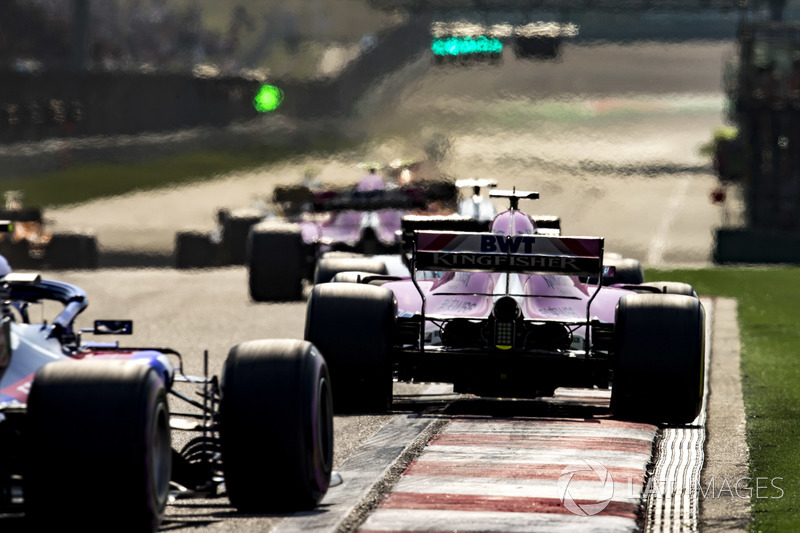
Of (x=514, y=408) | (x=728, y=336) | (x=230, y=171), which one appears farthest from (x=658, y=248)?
(x=514, y=408)

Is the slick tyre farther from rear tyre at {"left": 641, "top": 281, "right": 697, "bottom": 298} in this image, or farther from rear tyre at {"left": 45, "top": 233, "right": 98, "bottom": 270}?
rear tyre at {"left": 641, "top": 281, "right": 697, "bottom": 298}

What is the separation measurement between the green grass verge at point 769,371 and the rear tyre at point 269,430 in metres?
2.28

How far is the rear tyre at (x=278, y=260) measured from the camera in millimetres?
19906

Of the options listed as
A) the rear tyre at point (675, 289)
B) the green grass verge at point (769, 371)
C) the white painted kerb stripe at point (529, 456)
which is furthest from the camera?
the rear tyre at point (675, 289)

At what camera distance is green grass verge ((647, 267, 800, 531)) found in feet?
27.6

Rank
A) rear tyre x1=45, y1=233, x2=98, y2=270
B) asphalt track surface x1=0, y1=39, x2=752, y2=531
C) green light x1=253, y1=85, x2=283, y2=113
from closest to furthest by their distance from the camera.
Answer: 1. rear tyre x1=45, y1=233, x2=98, y2=270
2. green light x1=253, y1=85, x2=283, y2=113
3. asphalt track surface x1=0, y1=39, x2=752, y2=531

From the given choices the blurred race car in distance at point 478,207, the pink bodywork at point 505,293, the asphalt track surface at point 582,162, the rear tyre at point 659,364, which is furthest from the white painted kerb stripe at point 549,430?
the asphalt track surface at point 582,162

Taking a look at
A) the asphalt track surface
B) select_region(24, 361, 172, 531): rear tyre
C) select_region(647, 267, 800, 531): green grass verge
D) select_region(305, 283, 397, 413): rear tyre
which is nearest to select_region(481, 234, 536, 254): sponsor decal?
select_region(305, 283, 397, 413): rear tyre

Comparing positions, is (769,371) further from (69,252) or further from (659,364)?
(69,252)

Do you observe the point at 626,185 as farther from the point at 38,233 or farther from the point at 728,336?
the point at 728,336

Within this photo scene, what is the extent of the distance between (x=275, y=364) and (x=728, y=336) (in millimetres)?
11366

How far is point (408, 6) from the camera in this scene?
4669 cm

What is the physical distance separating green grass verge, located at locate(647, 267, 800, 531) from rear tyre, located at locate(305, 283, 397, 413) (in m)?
2.45

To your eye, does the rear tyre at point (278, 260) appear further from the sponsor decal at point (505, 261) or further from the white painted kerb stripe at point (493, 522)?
the white painted kerb stripe at point (493, 522)
